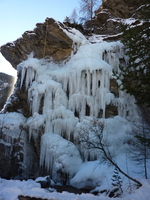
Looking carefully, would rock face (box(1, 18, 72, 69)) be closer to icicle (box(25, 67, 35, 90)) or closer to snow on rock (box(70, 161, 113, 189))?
icicle (box(25, 67, 35, 90))

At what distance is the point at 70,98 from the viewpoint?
40.2 ft

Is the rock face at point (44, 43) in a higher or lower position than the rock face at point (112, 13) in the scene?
lower

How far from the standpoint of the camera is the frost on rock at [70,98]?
11.1 meters

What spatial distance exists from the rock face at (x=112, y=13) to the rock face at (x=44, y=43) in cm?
581

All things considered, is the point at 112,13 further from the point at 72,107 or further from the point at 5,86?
the point at 5,86

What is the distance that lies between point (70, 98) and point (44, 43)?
206 inches

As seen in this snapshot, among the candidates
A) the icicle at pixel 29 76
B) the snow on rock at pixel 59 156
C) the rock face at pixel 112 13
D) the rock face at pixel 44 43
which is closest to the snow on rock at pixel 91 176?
the snow on rock at pixel 59 156

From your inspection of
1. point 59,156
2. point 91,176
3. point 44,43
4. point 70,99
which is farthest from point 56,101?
point 91,176

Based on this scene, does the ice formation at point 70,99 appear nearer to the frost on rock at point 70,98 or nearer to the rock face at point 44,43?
the frost on rock at point 70,98

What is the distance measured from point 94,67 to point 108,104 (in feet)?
8.70

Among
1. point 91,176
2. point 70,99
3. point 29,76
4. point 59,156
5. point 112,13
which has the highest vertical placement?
point 112,13

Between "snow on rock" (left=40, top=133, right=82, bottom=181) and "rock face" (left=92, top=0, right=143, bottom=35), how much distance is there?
11973 mm

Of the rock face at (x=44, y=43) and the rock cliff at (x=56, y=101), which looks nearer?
the rock cliff at (x=56, y=101)

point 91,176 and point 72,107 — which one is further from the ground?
point 72,107
